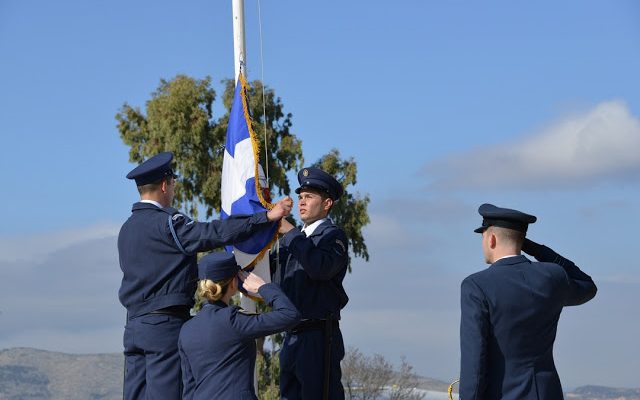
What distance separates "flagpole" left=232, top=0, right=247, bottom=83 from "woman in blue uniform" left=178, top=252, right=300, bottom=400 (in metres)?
3.17

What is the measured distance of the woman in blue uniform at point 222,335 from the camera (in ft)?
20.7

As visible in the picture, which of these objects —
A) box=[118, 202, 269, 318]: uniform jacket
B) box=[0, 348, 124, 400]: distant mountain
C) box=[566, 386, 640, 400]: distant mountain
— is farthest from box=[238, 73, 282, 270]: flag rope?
box=[0, 348, 124, 400]: distant mountain

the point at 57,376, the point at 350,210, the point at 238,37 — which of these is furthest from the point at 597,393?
the point at 238,37

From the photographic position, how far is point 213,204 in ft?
97.6

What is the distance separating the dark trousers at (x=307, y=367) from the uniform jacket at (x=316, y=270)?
17 cm

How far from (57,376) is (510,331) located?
415 ft

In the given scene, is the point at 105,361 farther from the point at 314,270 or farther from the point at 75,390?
the point at 314,270

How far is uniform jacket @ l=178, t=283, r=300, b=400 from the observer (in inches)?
248

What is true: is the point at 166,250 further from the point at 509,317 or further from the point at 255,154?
the point at 509,317

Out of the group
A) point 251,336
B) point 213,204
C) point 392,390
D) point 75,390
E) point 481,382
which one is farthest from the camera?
point 75,390

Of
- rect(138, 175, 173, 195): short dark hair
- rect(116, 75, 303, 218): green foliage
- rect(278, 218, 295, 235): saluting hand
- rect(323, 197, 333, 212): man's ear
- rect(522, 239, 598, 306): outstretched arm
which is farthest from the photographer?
rect(116, 75, 303, 218): green foliage

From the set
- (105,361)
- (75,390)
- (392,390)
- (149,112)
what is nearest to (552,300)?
(149,112)

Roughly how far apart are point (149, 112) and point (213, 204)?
353cm

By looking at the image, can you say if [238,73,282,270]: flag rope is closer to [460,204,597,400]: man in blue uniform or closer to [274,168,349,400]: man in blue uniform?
[274,168,349,400]: man in blue uniform
